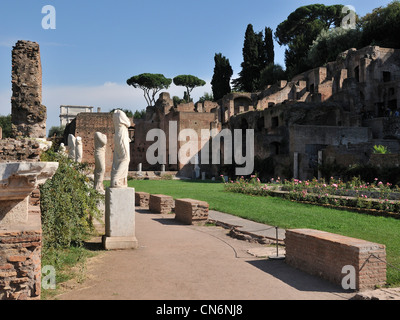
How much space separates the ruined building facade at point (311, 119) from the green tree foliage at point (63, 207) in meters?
→ 17.4

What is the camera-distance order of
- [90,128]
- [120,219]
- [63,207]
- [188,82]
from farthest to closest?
1. [188,82]
2. [90,128]
3. [120,219]
4. [63,207]

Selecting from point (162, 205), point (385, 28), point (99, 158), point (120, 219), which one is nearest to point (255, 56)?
point (385, 28)

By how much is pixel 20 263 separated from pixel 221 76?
5863 cm

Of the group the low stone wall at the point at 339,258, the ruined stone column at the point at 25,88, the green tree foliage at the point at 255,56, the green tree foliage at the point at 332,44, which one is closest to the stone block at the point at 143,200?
the ruined stone column at the point at 25,88

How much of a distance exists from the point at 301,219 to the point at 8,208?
7.65m

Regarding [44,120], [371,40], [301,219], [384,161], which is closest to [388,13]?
[371,40]

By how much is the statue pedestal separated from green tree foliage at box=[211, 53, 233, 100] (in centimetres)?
5373

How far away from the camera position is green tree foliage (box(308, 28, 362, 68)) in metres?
48.9

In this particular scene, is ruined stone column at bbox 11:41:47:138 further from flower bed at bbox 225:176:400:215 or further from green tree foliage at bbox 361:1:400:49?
green tree foliage at bbox 361:1:400:49

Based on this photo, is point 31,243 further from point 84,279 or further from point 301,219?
point 301,219

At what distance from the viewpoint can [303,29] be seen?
63406 mm

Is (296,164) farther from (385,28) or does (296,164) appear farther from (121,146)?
(385,28)

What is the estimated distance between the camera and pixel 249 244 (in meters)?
7.80

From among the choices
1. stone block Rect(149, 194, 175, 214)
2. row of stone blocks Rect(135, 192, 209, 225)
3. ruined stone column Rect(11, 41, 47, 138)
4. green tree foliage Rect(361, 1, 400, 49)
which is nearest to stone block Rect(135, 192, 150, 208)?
stone block Rect(149, 194, 175, 214)
